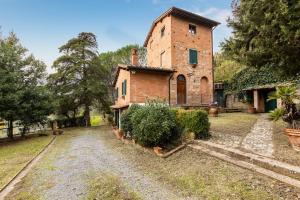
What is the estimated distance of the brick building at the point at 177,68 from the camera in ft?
56.4

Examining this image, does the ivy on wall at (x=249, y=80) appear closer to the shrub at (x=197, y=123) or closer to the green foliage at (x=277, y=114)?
the shrub at (x=197, y=123)

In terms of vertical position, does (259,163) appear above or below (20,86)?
below

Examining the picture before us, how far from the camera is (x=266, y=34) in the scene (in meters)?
7.70

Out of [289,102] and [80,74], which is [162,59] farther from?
[289,102]

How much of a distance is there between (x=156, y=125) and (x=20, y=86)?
14163 mm

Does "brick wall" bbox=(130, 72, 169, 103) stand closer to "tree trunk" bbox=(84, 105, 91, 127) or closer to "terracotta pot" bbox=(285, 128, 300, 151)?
"tree trunk" bbox=(84, 105, 91, 127)

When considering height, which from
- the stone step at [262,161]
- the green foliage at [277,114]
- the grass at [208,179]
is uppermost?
the green foliage at [277,114]

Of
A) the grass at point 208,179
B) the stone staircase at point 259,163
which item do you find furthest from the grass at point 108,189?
the stone staircase at point 259,163

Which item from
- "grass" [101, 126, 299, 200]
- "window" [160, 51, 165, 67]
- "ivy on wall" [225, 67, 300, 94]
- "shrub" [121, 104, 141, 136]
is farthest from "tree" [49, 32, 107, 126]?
"grass" [101, 126, 299, 200]

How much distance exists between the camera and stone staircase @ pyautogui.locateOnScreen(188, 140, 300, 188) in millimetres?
4852

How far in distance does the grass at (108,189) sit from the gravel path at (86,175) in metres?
0.17

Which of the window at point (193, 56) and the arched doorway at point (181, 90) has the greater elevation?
the window at point (193, 56)

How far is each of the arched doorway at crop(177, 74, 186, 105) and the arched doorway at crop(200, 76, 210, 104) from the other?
6.78 feet

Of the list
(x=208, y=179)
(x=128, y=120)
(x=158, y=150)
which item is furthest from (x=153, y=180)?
(x=128, y=120)
